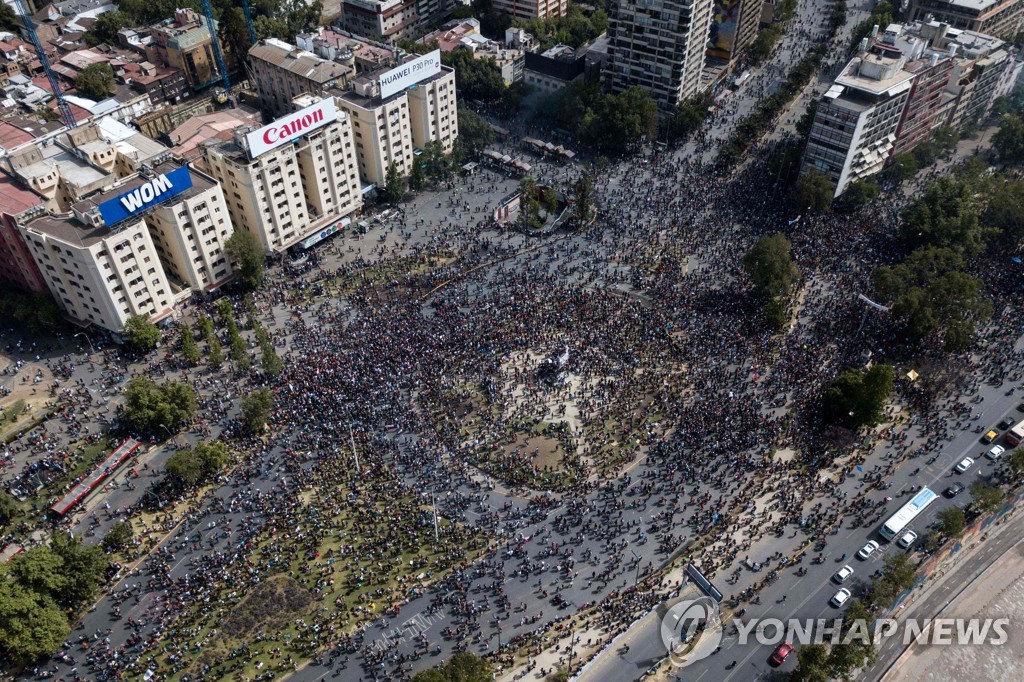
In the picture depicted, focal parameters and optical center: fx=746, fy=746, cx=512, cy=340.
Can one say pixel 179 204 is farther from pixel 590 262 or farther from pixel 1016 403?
pixel 1016 403

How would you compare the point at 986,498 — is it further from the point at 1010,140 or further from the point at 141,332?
the point at 141,332

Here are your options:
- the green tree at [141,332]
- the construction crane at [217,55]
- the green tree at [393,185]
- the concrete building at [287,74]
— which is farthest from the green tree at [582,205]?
the construction crane at [217,55]

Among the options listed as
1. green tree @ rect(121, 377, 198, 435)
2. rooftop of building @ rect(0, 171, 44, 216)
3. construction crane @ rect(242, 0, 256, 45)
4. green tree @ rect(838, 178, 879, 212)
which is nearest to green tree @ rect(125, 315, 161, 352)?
green tree @ rect(121, 377, 198, 435)

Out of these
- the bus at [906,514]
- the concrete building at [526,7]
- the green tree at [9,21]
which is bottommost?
the bus at [906,514]

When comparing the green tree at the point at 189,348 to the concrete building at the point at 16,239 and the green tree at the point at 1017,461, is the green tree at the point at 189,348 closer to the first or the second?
the concrete building at the point at 16,239

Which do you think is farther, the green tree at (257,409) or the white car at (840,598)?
the green tree at (257,409)

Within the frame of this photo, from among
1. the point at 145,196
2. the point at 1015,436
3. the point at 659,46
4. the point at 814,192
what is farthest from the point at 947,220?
the point at 145,196

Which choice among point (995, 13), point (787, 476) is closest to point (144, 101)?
point (787, 476)
